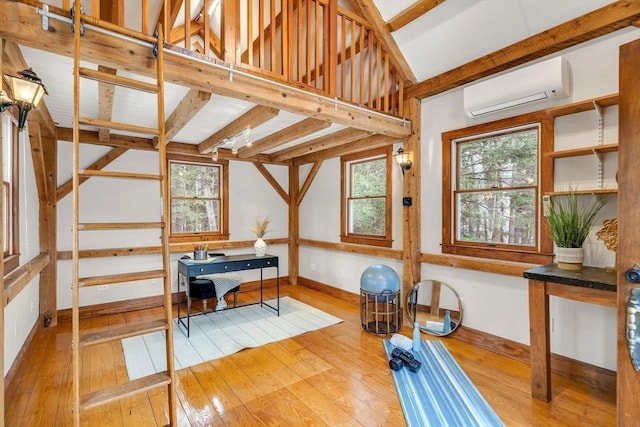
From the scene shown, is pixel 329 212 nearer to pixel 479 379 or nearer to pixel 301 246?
pixel 301 246

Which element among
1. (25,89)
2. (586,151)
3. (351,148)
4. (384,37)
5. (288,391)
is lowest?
(288,391)

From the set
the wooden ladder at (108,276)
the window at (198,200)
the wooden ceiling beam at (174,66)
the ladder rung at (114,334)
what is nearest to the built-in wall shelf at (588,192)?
the wooden ceiling beam at (174,66)

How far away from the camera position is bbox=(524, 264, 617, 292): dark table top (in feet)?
6.90

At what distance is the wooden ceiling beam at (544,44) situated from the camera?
95.4 inches

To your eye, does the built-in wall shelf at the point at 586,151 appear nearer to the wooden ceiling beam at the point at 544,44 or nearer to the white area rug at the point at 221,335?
the wooden ceiling beam at the point at 544,44

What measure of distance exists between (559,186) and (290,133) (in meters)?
2.95

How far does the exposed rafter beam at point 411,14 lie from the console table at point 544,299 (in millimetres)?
2608

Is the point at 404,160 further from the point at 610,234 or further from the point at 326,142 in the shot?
the point at 610,234

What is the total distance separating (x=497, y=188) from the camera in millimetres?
3279

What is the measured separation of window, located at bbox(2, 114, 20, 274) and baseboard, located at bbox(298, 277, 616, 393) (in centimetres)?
432

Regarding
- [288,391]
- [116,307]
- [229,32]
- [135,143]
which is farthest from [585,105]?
[116,307]

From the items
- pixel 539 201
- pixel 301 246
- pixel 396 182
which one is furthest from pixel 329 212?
pixel 539 201

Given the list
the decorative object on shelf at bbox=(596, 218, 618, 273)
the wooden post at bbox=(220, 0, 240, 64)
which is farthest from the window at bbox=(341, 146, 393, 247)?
the wooden post at bbox=(220, 0, 240, 64)

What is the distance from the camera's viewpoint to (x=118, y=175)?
6.23ft
